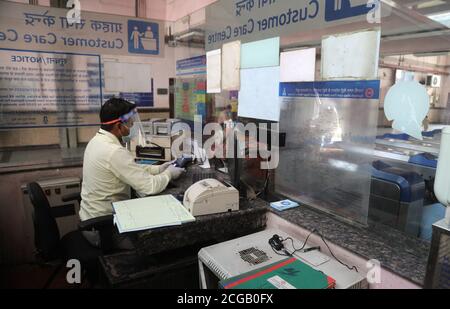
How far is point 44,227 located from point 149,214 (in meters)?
0.70

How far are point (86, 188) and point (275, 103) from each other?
1.32 meters

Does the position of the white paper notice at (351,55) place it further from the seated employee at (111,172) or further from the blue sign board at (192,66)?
the blue sign board at (192,66)

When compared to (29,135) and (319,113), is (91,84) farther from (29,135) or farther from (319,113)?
(319,113)

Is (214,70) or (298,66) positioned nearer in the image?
(298,66)

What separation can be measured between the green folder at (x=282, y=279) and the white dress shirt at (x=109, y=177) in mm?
888

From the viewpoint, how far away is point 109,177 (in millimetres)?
1857

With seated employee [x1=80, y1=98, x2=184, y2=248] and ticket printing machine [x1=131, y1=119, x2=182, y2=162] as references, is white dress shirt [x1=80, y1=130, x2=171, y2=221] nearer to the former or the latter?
seated employee [x1=80, y1=98, x2=184, y2=248]

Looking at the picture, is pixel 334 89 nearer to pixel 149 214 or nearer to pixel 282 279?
pixel 282 279

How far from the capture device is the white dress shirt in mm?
1808

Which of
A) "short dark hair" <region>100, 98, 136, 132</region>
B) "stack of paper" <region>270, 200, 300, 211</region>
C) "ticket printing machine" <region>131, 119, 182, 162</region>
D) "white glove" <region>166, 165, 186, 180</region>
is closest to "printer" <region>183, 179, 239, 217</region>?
"stack of paper" <region>270, 200, 300, 211</region>

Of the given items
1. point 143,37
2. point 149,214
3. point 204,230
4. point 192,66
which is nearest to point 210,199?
point 204,230
